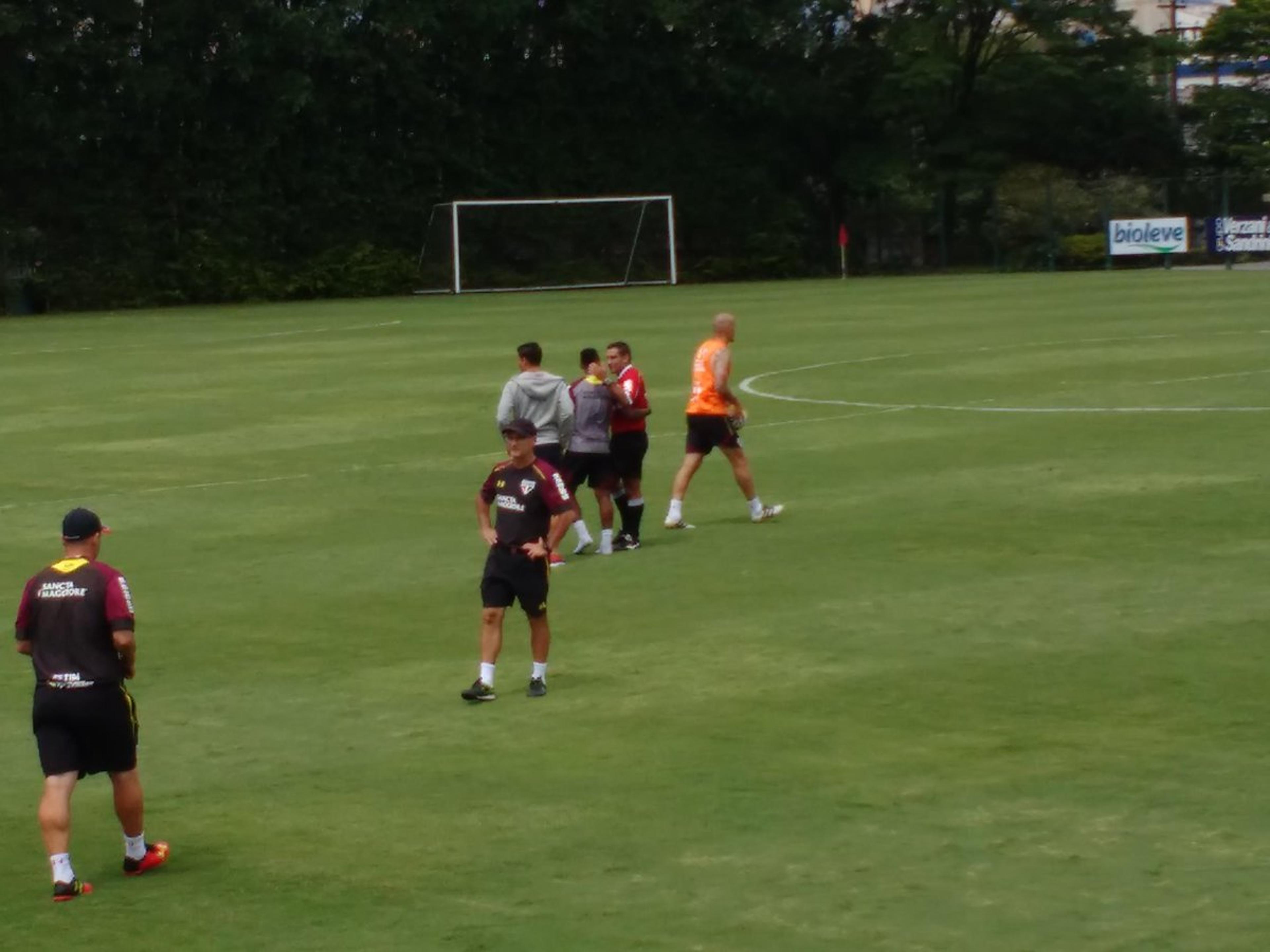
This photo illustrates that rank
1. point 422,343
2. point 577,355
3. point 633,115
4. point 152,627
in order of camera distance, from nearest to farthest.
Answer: point 152,627, point 577,355, point 422,343, point 633,115

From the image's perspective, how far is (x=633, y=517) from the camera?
57.8 feet

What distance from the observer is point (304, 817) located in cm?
999

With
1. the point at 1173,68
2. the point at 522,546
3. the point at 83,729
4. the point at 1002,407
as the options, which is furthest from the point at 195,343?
the point at 1173,68

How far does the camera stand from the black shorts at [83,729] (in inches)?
353

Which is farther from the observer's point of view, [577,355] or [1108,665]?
[577,355]

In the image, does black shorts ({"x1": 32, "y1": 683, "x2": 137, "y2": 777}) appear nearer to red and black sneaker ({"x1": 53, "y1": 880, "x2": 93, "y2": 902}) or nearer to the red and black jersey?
red and black sneaker ({"x1": 53, "y1": 880, "x2": 93, "y2": 902})

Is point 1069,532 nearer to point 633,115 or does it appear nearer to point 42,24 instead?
point 42,24

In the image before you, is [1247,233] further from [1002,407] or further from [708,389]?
[708,389]

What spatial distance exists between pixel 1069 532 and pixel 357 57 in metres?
50.1

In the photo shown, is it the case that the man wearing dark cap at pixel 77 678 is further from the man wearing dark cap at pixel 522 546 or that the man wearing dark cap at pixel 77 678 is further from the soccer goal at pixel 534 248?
the soccer goal at pixel 534 248

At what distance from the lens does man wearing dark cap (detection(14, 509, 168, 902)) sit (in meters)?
8.92

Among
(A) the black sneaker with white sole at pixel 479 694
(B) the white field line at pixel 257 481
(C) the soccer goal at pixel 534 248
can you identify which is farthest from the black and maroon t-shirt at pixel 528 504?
(C) the soccer goal at pixel 534 248

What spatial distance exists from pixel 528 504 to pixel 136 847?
3.79m

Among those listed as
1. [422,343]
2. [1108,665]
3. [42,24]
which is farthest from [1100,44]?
[1108,665]
